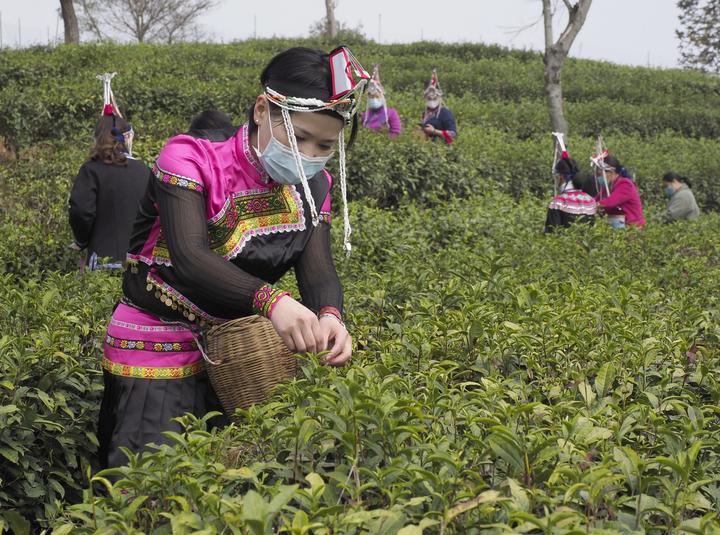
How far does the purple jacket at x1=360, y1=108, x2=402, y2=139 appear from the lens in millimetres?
11857

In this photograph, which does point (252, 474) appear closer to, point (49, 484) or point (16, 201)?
point (49, 484)

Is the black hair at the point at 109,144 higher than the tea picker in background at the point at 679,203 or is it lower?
higher

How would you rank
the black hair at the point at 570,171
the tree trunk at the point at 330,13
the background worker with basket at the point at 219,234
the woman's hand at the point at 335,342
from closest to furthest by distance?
the woman's hand at the point at 335,342
the background worker with basket at the point at 219,234
the black hair at the point at 570,171
the tree trunk at the point at 330,13

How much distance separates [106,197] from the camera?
5.45 meters

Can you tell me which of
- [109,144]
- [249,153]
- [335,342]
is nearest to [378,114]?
[109,144]

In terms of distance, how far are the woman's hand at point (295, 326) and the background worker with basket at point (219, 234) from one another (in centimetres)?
13

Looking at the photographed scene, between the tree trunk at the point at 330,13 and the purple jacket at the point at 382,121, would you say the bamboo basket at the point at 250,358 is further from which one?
the tree trunk at the point at 330,13

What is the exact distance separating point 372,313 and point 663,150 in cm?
1717

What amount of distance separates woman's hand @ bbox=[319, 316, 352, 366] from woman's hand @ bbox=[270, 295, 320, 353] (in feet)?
0.18

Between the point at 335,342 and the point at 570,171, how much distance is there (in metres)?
7.78

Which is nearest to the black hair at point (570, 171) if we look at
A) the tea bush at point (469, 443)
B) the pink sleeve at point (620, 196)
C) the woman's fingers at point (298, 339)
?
the pink sleeve at point (620, 196)

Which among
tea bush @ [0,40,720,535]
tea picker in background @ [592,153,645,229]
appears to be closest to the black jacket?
tea bush @ [0,40,720,535]

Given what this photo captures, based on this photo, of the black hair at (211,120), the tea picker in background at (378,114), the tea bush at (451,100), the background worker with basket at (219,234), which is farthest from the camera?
the tea bush at (451,100)

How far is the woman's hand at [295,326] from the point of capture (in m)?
2.25
